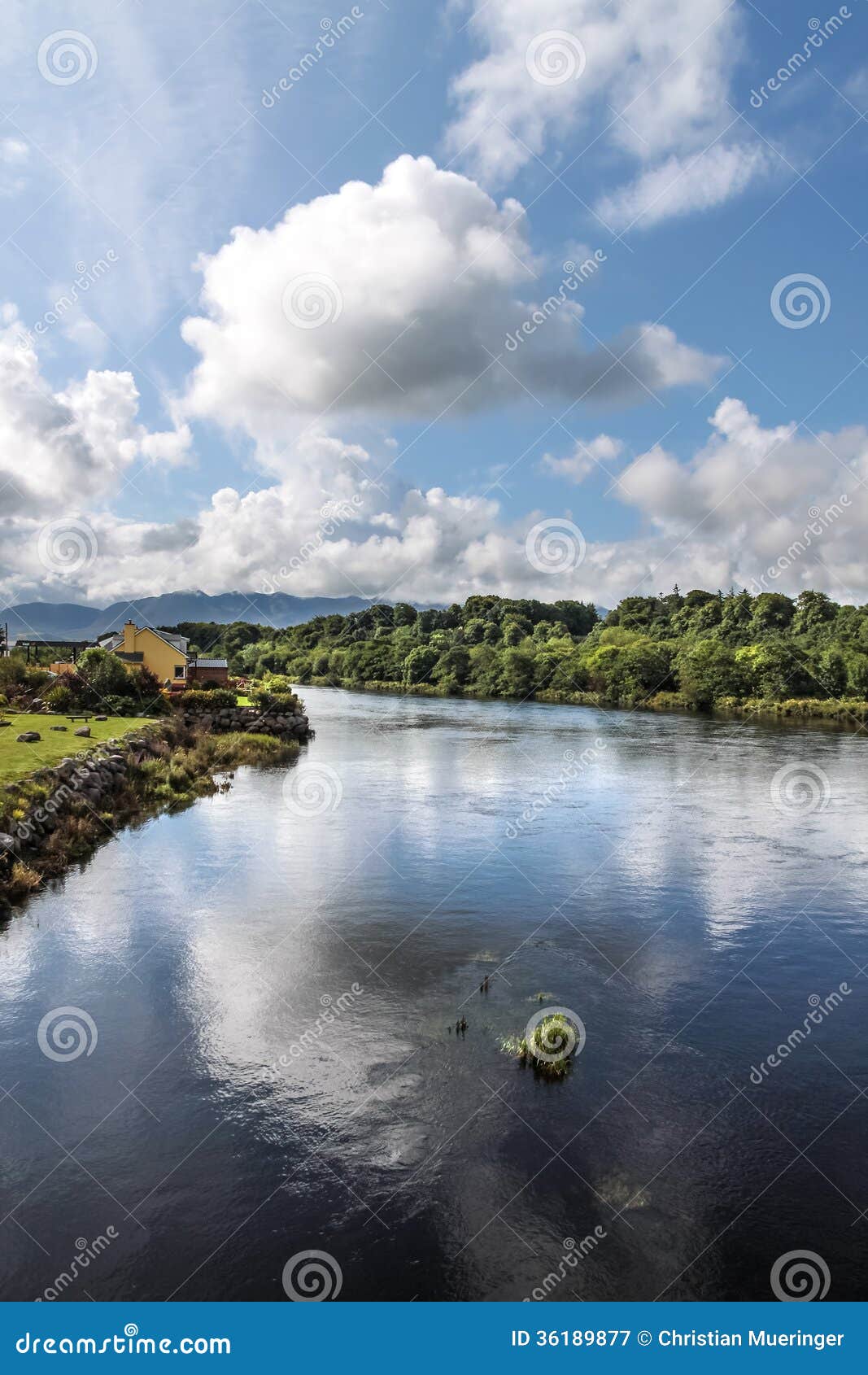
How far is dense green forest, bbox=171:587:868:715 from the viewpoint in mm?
91062

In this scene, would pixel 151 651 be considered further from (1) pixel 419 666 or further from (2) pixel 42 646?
(1) pixel 419 666

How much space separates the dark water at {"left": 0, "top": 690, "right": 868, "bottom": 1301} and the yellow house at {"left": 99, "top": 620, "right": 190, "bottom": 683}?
131ft

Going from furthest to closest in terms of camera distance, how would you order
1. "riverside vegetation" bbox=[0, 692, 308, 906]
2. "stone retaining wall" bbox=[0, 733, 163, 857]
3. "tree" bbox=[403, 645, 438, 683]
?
"tree" bbox=[403, 645, 438, 683] < "stone retaining wall" bbox=[0, 733, 163, 857] < "riverside vegetation" bbox=[0, 692, 308, 906]

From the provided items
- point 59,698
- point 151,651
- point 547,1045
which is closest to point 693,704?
point 151,651

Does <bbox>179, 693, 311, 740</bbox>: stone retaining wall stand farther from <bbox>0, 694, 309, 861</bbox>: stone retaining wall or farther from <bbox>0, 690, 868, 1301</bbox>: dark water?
<bbox>0, 690, 868, 1301</bbox>: dark water

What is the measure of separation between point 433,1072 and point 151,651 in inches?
2264

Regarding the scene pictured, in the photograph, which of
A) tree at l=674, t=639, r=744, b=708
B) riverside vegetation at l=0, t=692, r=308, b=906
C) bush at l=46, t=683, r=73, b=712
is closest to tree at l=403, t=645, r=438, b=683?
tree at l=674, t=639, r=744, b=708

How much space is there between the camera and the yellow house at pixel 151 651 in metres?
62.8

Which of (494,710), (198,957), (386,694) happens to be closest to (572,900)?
(198,957)

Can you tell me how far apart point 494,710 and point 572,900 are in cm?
6379

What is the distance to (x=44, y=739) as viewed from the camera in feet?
103

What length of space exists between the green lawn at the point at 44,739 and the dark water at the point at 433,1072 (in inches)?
148

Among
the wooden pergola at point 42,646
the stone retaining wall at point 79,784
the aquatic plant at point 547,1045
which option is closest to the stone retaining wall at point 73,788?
the stone retaining wall at point 79,784

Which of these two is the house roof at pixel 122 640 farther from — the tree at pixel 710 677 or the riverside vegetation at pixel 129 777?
the tree at pixel 710 677
